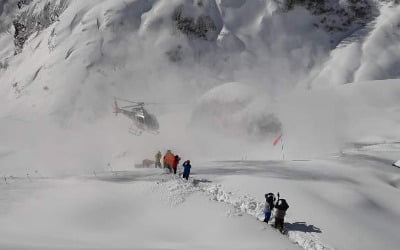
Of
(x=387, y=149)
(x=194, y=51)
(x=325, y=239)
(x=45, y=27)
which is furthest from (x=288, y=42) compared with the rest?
(x=325, y=239)

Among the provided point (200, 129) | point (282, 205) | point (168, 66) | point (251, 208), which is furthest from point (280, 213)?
point (168, 66)

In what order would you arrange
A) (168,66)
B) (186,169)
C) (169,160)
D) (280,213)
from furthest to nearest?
(168,66) < (169,160) < (186,169) < (280,213)

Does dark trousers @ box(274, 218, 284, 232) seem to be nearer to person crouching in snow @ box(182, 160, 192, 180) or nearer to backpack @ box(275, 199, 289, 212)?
backpack @ box(275, 199, 289, 212)

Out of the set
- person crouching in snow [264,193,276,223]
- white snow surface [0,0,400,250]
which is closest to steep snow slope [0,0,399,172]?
white snow surface [0,0,400,250]

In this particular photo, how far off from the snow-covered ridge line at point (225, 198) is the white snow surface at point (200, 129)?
0.20ft

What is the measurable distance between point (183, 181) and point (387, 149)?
1592 centimetres

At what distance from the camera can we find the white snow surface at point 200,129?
584 inches

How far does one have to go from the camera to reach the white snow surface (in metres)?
14.8

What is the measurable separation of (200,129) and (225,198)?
18.1 metres

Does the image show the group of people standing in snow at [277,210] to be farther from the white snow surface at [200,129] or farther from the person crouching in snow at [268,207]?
the white snow surface at [200,129]

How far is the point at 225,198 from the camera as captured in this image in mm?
16562

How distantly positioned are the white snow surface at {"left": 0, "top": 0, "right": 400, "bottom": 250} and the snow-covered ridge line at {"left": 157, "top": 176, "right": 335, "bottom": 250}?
6 cm

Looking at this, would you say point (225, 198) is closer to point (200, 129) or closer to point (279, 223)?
point (279, 223)

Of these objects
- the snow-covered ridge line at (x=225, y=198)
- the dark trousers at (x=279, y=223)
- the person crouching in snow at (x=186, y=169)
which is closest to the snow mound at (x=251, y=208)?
the snow-covered ridge line at (x=225, y=198)
